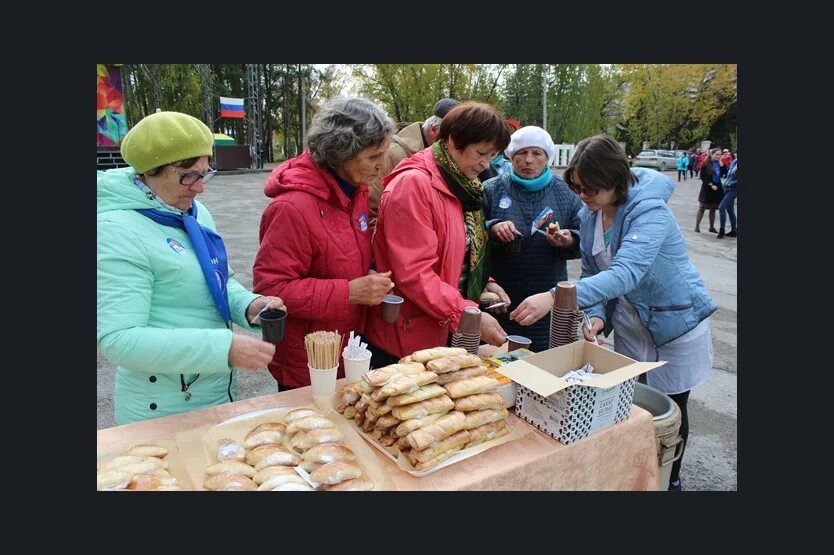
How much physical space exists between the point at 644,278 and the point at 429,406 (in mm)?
1420

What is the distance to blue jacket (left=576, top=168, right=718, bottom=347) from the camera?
2.43m

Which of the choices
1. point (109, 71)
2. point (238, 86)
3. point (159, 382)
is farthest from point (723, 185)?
point (238, 86)

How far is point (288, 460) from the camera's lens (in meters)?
1.63

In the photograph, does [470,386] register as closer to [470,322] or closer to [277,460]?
[470,322]

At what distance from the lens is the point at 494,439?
71.4 inches

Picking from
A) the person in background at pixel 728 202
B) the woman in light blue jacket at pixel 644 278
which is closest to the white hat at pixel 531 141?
the woman in light blue jacket at pixel 644 278

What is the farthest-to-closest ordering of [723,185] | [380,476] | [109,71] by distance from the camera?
1. [109,71]
2. [723,185]
3. [380,476]

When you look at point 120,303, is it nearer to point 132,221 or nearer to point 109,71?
point 132,221

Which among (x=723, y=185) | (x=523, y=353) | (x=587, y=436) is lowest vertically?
(x=587, y=436)

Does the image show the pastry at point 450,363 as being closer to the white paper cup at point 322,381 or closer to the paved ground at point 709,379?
the white paper cup at point 322,381

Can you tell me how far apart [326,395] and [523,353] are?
2.94 feet

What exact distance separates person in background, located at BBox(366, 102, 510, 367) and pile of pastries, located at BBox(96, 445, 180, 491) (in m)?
1.08

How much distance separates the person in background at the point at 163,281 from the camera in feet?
5.36

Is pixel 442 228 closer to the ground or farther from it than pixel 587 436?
farther from it
